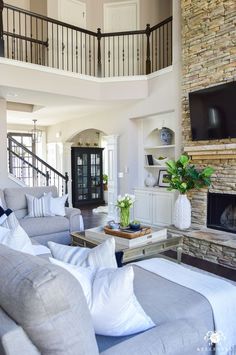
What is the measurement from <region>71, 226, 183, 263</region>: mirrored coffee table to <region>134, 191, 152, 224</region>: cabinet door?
8.31 feet

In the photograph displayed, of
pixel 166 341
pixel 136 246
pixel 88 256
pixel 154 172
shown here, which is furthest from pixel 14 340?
Answer: pixel 154 172

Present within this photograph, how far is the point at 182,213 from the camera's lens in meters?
4.78

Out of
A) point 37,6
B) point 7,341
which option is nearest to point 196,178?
point 7,341

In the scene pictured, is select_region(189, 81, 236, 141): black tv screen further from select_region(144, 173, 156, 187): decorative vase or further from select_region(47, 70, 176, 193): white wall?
select_region(144, 173, 156, 187): decorative vase

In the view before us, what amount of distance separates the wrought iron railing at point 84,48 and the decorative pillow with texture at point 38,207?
127 inches

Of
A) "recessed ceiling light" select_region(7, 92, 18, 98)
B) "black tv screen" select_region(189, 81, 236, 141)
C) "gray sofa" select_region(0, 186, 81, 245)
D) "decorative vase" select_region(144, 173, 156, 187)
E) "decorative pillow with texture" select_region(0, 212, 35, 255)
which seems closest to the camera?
"decorative pillow with texture" select_region(0, 212, 35, 255)

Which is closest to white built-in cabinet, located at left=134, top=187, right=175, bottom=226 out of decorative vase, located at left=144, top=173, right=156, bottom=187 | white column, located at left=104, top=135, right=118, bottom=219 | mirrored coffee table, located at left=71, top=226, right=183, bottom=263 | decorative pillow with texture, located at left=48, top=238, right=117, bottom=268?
decorative vase, located at left=144, top=173, right=156, bottom=187

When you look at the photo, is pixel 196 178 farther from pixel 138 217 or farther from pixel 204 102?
pixel 138 217

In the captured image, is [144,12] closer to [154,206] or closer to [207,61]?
[207,61]

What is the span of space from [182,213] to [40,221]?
2.27 metres

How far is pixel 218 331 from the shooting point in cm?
172

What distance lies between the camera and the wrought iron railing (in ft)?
21.7

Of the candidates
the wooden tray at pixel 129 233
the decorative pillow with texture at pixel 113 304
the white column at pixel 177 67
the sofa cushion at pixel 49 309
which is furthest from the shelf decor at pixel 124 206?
the sofa cushion at pixel 49 309

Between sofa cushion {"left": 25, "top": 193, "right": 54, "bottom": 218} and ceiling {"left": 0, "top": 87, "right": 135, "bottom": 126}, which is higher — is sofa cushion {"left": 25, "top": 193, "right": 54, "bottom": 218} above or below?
below
